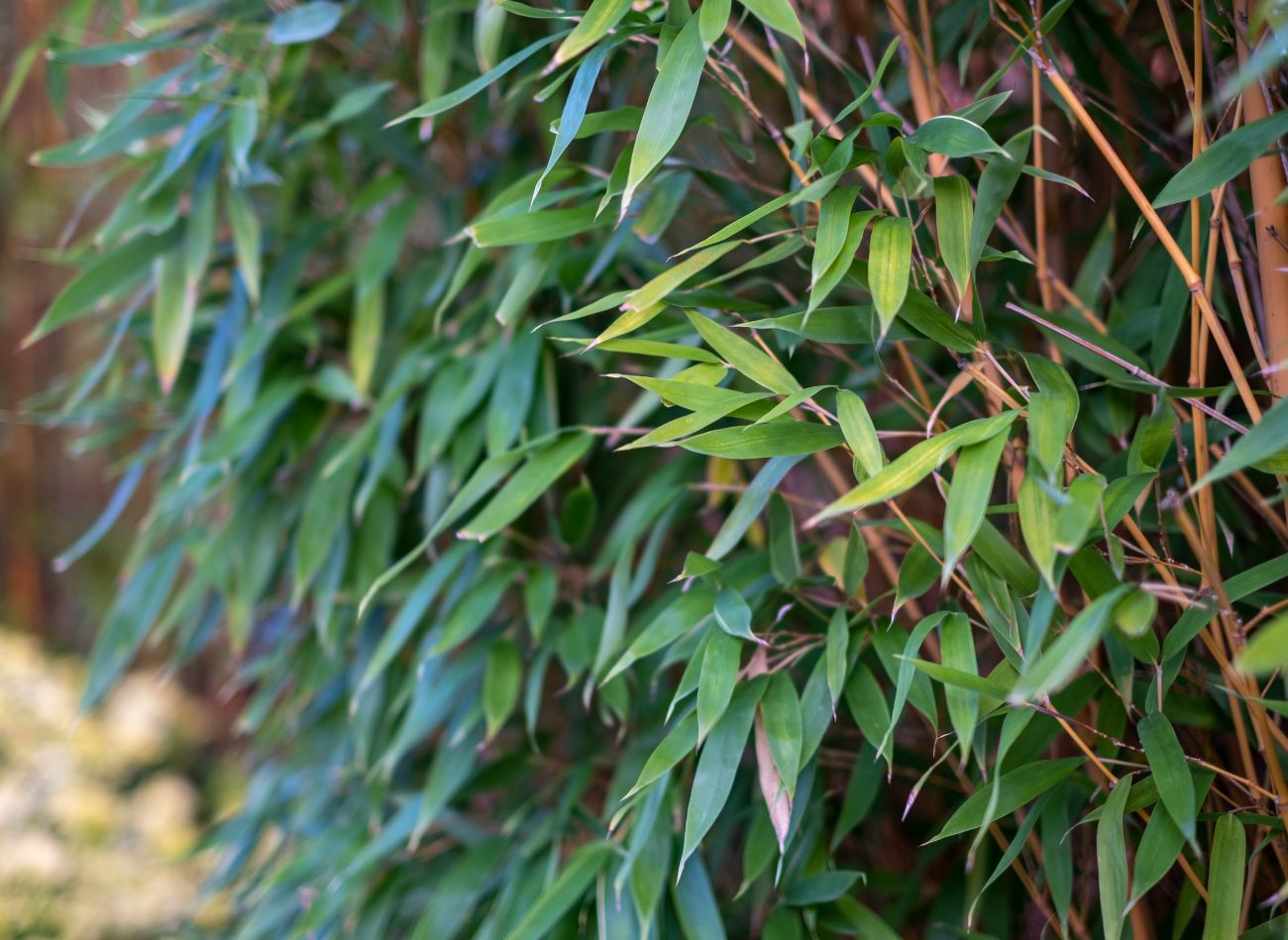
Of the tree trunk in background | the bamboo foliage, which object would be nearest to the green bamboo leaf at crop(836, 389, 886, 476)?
the bamboo foliage

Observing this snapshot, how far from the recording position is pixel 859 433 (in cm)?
45

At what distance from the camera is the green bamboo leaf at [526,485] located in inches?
24.2

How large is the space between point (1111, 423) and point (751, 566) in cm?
23

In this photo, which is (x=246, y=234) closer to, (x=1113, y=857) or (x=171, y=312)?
(x=171, y=312)

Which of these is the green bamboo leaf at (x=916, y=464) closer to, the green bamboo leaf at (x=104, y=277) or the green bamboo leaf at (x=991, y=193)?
the green bamboo leaf at (x=991, y=193)

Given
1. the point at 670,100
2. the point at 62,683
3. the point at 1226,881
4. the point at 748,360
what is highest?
the point at 670,100

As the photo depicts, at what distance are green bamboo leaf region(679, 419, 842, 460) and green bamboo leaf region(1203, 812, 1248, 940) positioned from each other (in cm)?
26

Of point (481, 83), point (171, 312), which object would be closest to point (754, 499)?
point (481, 83)

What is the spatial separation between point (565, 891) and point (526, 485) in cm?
26

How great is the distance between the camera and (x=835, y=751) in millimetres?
697

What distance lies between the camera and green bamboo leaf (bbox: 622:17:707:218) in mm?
456

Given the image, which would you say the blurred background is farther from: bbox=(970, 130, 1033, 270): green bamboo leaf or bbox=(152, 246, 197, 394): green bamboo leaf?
bbox=(970, 130, 1033, 270): green bamboo leaf

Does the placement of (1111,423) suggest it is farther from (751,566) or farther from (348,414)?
(348,414)

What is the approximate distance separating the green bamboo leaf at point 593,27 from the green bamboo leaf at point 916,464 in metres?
0.25
